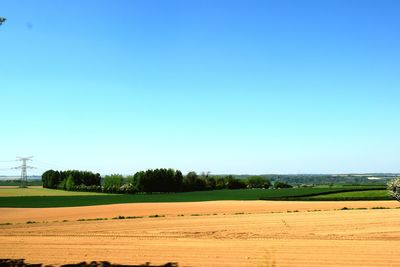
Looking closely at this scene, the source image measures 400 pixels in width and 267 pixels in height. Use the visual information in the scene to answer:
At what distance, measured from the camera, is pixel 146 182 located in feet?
388

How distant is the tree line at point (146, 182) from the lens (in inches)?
4662

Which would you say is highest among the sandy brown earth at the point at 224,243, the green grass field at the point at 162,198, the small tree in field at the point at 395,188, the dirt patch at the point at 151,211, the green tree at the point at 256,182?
the green tree at the point at 256,182

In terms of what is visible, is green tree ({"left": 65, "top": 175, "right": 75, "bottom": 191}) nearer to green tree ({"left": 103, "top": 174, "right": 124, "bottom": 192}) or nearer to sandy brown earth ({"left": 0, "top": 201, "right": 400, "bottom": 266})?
green tree ({"left": 103, "top": 174, "right": 124, "bottom": 192})

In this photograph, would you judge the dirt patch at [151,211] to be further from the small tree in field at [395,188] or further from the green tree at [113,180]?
the green tree at [113,180]

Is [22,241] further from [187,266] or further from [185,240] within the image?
[187,266]

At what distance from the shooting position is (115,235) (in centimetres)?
2745

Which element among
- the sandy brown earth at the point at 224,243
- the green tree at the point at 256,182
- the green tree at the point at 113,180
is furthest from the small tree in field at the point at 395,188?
the green tree at the point at 256,182

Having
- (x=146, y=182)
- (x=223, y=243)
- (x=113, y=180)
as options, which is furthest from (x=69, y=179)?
(x=223, y=243)

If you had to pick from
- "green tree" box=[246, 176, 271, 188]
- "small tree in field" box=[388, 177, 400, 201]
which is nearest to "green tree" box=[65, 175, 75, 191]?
"green tree" box=[246, 176, 271, 188]

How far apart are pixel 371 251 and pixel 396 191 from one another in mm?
27629

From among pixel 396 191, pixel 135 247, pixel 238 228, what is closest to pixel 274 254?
pixel 135 247

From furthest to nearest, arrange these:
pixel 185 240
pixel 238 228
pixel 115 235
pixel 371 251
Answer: pixel 238 228
pixel 115 235
pixel 185 240
pixel 371 251

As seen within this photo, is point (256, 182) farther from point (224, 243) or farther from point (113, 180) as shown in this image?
point (224, 243)

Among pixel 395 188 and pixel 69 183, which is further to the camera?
pixel 69 183
